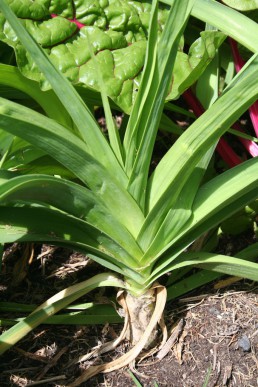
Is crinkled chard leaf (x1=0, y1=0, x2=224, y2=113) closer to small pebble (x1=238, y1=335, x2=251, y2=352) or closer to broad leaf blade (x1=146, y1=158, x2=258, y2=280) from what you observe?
broad leaf blade (x1=146, y1=158, x2=258, y2=280)

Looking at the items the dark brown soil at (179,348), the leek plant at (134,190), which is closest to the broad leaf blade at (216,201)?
the leek plant at (134,190)

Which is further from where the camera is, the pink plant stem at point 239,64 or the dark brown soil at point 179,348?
the pink plant stem at point 239,64

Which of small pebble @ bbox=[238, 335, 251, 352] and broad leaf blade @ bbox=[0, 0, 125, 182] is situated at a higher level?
broad leaf blade @ bbox=[0, 0, 125, 182]

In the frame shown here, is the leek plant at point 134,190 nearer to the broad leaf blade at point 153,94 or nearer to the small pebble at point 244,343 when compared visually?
the broad leaf blade at point 153,94

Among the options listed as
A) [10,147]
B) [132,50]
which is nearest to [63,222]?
[10,147]

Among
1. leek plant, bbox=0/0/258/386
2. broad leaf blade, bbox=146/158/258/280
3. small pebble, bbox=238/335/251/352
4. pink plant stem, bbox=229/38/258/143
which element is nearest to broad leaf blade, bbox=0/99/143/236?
leek plant, bbox=0/0/258/386

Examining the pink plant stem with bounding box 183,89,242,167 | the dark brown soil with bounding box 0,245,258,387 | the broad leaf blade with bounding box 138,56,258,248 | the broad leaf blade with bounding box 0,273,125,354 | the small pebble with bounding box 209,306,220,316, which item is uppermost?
the broad leaf blade with bounding box 138,56,258,248

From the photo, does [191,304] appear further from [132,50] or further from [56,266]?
[132,50]

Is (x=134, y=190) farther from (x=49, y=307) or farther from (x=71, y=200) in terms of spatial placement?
(x=49, y=307)
